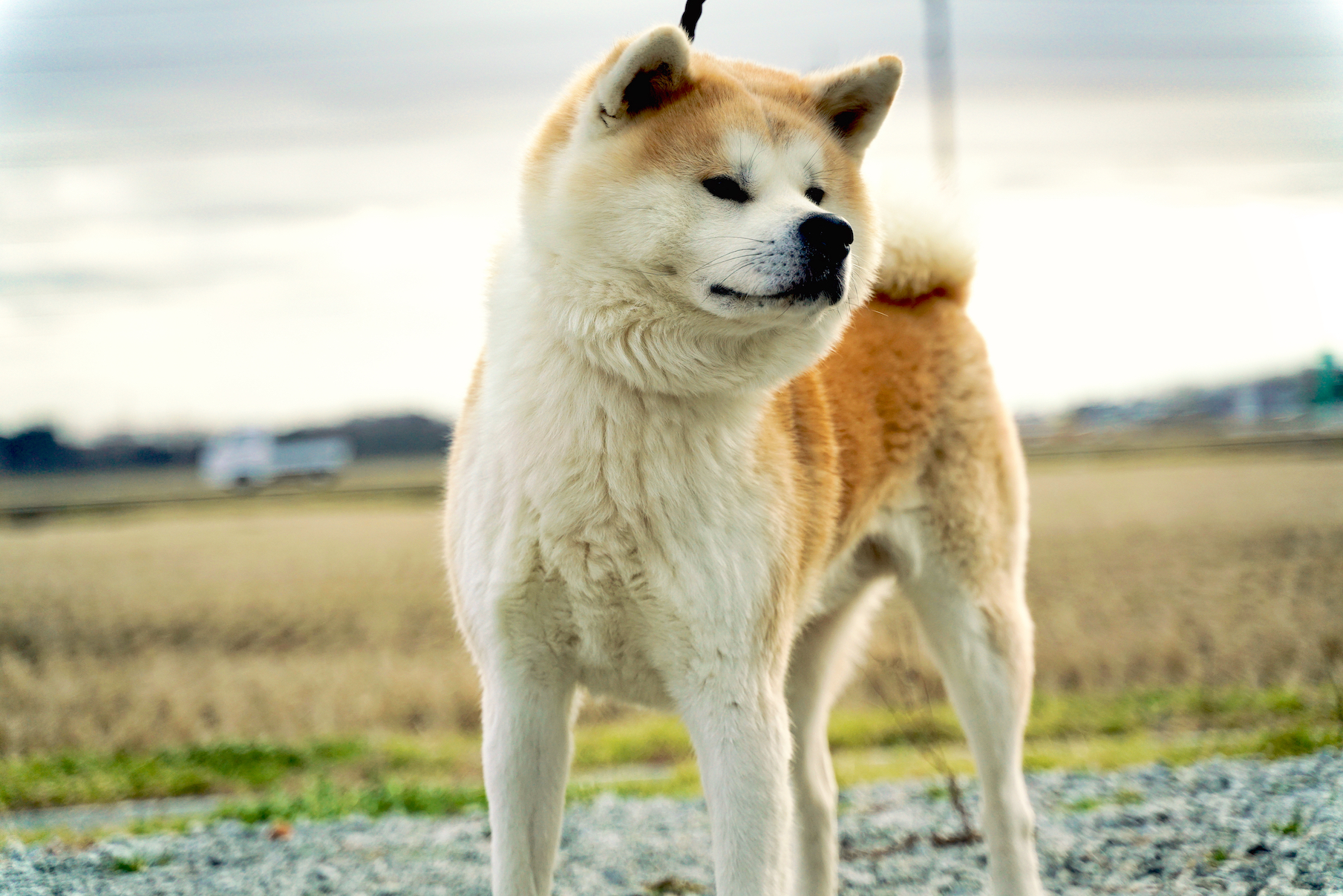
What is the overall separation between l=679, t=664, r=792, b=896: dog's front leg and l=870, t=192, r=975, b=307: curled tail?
1.90 m

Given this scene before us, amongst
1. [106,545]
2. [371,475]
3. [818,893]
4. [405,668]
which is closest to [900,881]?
[818,893]

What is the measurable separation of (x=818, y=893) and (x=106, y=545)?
14.8 meters

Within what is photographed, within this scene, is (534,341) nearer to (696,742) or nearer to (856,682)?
(696,742)

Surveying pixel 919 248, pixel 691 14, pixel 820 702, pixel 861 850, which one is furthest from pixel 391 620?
pixel 691 14

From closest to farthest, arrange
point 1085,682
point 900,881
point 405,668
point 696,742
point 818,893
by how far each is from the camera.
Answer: point 696,742, point 818,893, point 900,881, point 1085,682, point 405,668

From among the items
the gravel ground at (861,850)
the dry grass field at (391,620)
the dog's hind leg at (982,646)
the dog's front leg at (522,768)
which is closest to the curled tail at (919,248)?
the dog's hind leg at (982,646)

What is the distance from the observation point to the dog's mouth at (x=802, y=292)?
7.74 feet

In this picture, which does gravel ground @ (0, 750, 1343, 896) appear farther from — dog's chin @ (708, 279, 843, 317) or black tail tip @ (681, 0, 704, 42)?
black tail tip @ (681, 0, 704, 42)

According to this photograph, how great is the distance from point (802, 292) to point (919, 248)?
1658mm

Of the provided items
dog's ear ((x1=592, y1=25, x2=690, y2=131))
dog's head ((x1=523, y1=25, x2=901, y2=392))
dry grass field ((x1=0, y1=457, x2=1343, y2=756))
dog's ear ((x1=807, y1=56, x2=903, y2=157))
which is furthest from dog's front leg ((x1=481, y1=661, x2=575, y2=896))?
dry grass field ((x1=0, y1=457, x2=1343, y2=756))

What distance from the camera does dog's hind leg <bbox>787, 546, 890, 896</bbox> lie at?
148 inches

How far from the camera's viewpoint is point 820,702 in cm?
393

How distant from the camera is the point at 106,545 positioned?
50.0ft

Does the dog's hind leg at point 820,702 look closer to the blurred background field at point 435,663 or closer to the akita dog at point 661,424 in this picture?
the blurred background field at point 435,663
